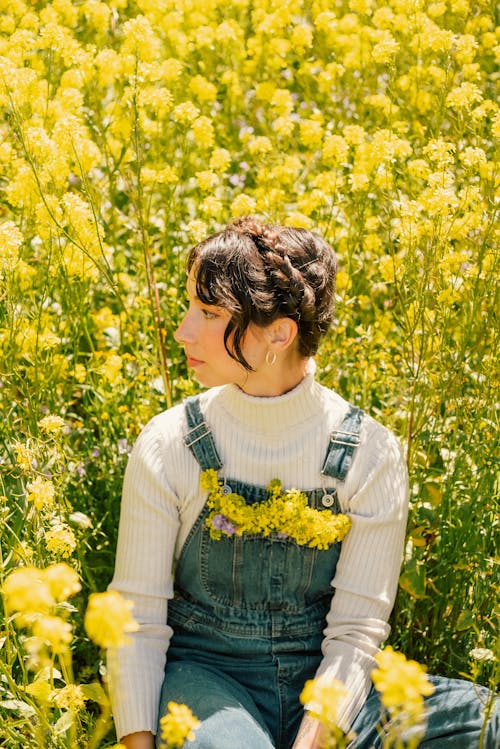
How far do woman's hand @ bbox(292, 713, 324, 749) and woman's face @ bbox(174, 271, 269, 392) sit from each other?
694 mm

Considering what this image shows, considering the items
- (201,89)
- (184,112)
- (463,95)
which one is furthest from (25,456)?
(201,89)

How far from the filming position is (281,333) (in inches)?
Result: 75.0

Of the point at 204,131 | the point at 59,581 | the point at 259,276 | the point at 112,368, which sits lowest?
the point at 59,581

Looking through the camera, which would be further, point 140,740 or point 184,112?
point 184,112

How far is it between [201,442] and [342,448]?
304 millimetres

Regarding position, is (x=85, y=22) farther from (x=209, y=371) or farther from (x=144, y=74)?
(x=209, y=371)

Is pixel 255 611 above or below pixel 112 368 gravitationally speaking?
below

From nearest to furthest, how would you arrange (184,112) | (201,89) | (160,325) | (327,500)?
(327,500), (160,325), (184,112), (201,89)

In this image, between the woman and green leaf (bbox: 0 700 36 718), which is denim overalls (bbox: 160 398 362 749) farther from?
green leaf (bbox: 0 700 36 718)

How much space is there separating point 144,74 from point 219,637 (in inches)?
57.7

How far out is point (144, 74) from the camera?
246 centimetres

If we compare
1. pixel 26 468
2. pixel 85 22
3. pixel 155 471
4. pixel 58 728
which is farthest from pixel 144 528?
pixel 85 22

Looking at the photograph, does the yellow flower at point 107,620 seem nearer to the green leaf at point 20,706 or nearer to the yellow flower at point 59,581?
the yellow flower at point 59,581

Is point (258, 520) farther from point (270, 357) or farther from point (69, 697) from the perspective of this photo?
point (69, 697)
